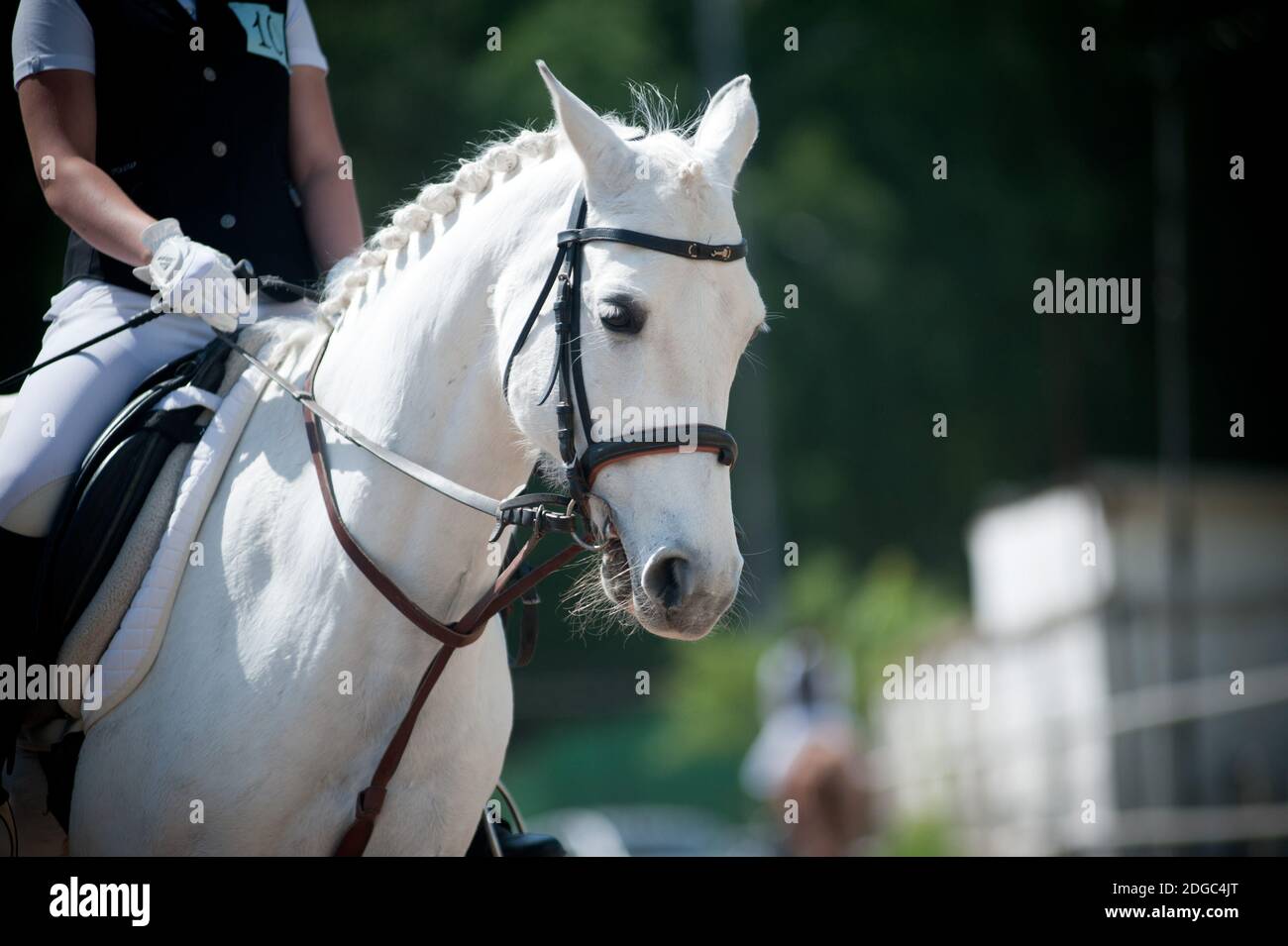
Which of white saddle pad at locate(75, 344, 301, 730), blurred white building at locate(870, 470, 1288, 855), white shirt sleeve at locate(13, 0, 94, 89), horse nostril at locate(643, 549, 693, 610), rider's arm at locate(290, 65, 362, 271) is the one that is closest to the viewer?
horse nostril at locate(643, 549, 693, 610)

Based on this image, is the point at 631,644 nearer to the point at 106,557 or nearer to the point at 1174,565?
the point at 1174,565

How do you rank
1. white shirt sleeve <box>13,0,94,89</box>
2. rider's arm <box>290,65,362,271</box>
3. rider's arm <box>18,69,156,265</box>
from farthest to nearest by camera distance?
1. rider's arm <box>290,65,362,271</box>
2. white shirt sleeve <box>13,0,94,89</box>
3. rider's arm <box>18,69,156,265</box>

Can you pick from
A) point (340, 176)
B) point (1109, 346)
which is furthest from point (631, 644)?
point (340, 176)

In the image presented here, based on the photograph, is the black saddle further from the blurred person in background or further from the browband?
the blurred person in background

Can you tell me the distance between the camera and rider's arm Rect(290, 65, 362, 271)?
15.1ft

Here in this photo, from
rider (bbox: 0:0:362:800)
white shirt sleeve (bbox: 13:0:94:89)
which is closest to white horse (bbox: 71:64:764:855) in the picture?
rider (bbox: 0:0:362:800)

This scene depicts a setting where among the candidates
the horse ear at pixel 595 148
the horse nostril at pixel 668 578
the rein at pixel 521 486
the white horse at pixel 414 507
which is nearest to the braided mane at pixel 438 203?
the white horse at pixel 414 507

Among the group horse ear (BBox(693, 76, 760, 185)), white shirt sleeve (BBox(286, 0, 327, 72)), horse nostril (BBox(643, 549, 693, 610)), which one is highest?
white shirt sleeve (BBox(286, 0, 327, 72))

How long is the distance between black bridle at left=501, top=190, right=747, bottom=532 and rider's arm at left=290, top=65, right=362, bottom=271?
54.4 inches

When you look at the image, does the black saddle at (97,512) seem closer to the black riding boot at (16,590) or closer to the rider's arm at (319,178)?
the black riding boot at (16,590)

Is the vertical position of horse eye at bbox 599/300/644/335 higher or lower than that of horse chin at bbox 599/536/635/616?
higher

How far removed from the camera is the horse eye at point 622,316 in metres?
3.27

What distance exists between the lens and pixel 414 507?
3.60 meters

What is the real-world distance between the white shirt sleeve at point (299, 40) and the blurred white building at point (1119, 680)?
965cm
